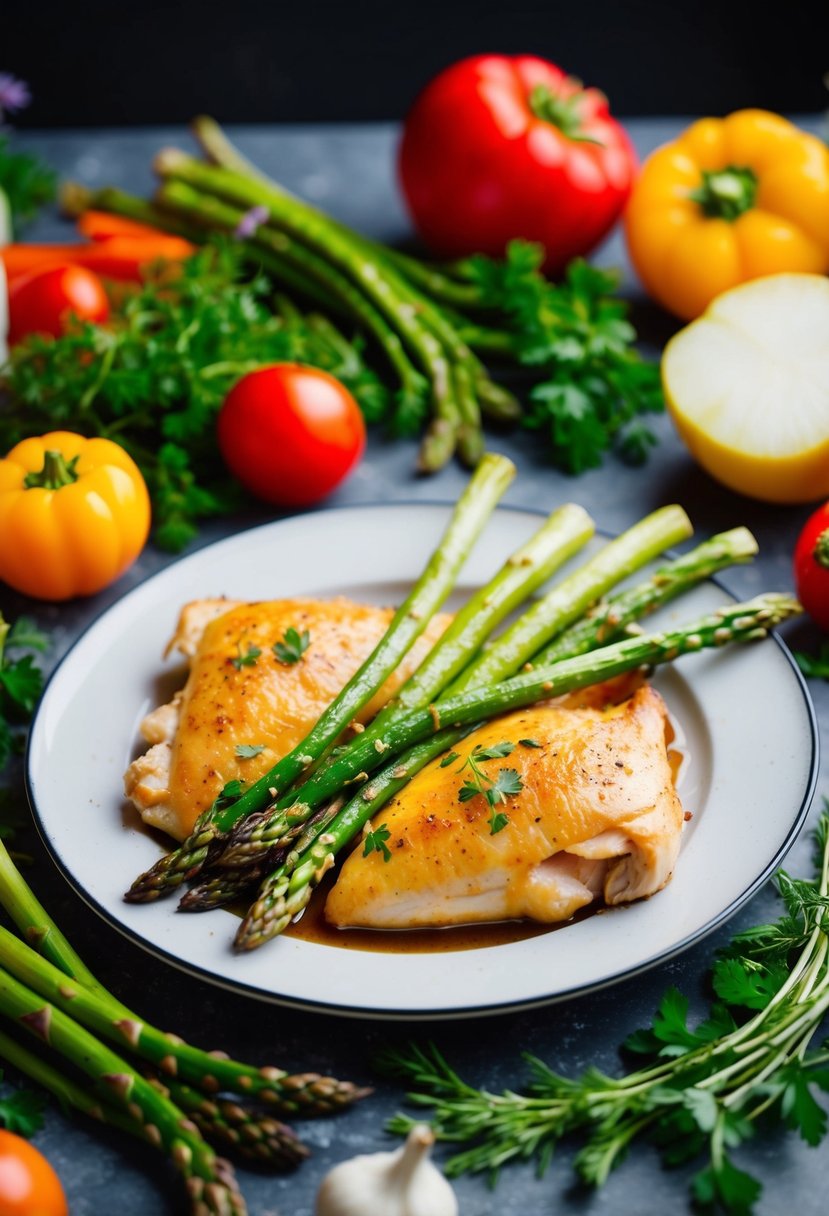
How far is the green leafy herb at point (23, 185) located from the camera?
561 cm

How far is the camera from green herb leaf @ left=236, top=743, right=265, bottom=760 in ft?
9.91

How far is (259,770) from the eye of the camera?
3.05 meters

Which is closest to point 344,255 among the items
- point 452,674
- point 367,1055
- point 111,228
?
point 111,228

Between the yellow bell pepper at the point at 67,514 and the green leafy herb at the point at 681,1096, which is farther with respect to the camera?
the yellow bell pepper at the point at 67,514

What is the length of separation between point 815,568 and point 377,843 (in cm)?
168

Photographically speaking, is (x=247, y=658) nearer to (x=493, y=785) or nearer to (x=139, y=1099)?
(x=493, y=785)

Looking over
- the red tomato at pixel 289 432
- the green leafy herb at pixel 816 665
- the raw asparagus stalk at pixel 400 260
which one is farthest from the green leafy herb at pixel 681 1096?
the raw asparagus stalk at pixel 400 260

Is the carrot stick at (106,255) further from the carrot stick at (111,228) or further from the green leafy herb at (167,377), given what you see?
the green leafy herb at (167,377)

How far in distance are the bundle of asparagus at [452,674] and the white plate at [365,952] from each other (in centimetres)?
8

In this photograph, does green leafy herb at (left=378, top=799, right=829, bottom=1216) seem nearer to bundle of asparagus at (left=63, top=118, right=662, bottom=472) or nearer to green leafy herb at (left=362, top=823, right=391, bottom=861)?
green leafy herb at (left=362, top=823, right=391, bottom=861)

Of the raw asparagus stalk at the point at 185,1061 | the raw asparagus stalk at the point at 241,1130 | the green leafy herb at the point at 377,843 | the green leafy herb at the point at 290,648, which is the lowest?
the raw asparagus stalk at the point at 241,1130

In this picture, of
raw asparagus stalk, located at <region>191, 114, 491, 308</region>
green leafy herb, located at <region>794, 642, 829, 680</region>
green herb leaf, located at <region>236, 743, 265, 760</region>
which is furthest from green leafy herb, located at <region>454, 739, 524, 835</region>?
raw asparagus stalk, located at <region>191, 114, 491, 308</region>

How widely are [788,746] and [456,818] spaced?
0.93m

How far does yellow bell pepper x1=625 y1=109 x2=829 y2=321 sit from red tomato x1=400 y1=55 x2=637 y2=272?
23 cm
